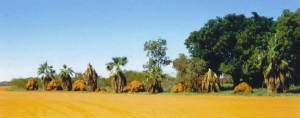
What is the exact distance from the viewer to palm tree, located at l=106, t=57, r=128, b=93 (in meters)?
36.2

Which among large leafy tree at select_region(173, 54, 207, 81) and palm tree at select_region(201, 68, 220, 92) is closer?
palm tree at select_region(201, 68, 220, 92)

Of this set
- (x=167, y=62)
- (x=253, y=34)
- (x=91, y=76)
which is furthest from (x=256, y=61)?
(x=91, y=76)

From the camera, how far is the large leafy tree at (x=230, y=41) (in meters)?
34.6

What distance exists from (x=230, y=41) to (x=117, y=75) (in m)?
15.9

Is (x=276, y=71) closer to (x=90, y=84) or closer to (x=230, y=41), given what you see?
(x=230, y=41)

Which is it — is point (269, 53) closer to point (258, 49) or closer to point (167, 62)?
point (258, 49)

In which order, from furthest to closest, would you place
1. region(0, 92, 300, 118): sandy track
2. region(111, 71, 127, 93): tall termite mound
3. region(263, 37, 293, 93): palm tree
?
region(111, 71, 127, 93): tall termite mound → region(263, 37, 293, 93): palm tree → region(0, 92, 300, 118): sandy track

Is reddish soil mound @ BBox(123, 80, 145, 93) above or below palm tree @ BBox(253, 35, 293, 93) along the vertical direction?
below

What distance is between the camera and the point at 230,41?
3725 centimetres

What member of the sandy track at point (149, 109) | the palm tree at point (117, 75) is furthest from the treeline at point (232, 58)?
the sandy track at point (149, 109)

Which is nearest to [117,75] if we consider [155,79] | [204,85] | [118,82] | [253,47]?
[118,82]

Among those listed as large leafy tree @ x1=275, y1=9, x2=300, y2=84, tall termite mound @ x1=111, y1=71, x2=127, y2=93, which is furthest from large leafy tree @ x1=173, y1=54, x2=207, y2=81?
large leafy tree @ x1=275, y1=9, x2=300, y2=84

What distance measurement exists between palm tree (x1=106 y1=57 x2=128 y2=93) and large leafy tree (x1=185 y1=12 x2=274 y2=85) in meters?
10.4

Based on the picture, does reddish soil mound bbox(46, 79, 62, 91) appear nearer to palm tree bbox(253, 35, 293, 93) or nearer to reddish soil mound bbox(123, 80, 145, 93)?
reddish soil mound bbox(123, 80, 145, 93)
